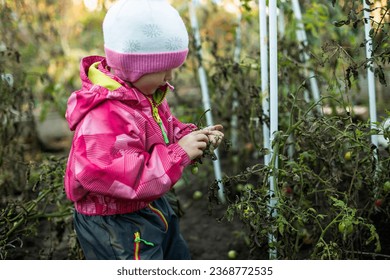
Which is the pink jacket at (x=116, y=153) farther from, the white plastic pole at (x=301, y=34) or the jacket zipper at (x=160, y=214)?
the white plastic pole at (x=301, y=34)

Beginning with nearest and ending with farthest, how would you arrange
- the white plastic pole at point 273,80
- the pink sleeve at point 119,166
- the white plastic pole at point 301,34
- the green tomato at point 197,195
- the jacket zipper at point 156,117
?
the pink sleeve at point 119,166 → the jacket zipper at point 156,117 → the white plastic pole at point 273,80 → the white plastic pole at point 301,34 → the green tomato at point 197,195

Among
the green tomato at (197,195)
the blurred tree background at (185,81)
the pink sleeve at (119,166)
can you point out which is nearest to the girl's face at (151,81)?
the pink sleeve at (119,166)

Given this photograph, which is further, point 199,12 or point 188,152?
point 199,12

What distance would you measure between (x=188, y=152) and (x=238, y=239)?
131 centimetres

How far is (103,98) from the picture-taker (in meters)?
1.86

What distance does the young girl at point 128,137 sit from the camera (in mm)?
1815

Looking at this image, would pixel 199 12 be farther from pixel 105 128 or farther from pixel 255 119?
pixel 105 128

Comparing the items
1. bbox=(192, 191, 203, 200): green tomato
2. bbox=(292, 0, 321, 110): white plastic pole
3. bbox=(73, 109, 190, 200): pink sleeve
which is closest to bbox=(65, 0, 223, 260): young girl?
bbox=(73, 109, 190, 200): pink sleeve

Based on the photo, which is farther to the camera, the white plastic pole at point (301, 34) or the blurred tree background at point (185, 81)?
the white plastic pole at point (301, 34)

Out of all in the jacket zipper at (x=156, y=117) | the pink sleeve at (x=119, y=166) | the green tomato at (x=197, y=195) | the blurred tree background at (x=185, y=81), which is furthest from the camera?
the green tomato at (x=197, y=195)

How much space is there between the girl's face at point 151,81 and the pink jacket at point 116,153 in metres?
0.02
